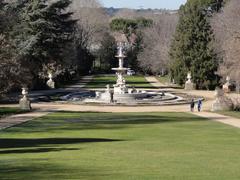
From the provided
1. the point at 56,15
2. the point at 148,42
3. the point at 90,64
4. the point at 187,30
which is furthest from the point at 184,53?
the point at 90,64

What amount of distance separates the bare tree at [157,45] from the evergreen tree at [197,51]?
16947 mm

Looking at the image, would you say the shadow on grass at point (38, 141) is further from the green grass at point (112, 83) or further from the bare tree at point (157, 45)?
the bare tree at point (157, 45)

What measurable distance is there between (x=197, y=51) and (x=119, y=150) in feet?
195

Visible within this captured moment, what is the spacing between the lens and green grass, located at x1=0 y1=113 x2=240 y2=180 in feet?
41.6

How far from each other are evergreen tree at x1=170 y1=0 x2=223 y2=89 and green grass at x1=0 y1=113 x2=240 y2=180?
135ft

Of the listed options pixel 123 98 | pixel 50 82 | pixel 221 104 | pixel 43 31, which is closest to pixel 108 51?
pixel 50 82

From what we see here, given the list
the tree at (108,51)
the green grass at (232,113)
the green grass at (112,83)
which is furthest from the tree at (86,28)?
the green grass at (232,113)

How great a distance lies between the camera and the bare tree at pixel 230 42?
169 feet

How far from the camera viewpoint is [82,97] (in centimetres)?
6016

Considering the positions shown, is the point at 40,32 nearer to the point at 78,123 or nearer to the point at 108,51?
the point at 78,123

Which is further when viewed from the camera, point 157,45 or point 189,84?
point 157,45

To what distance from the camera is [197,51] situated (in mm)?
77000

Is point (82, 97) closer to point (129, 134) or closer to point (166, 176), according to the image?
point (129, 134)

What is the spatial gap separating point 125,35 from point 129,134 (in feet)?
363
